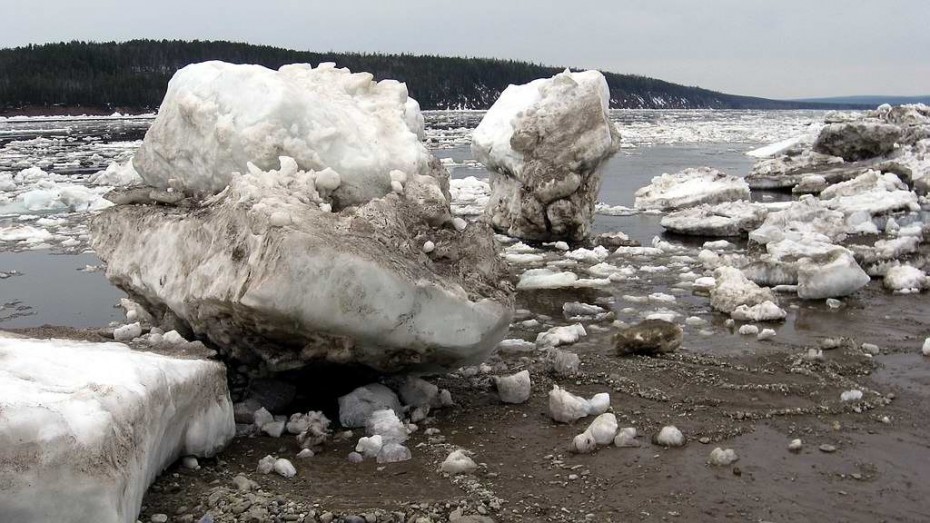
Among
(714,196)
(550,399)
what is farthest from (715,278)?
(714,196)

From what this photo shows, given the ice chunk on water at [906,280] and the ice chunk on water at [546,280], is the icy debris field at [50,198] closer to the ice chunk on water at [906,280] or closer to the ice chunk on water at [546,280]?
the ice chunk on water at [546,280]

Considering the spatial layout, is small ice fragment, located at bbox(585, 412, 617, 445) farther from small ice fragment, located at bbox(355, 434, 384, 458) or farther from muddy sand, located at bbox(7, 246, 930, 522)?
small ice fragment, located at bbox(355, 434, 384, 458)

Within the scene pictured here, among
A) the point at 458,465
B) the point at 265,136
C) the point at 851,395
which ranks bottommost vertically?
the point at 458,465

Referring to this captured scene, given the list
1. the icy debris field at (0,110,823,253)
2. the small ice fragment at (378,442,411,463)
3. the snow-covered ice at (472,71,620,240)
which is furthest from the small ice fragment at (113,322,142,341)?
the snow-covered ice at (472,71,620,240)

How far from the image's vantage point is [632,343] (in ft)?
19.3

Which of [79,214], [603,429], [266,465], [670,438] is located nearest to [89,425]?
[266,465]

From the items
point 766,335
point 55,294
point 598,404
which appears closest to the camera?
point 598,404

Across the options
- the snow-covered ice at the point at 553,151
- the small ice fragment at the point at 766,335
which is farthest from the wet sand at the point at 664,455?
the snow-covered ice at the point at 553,151

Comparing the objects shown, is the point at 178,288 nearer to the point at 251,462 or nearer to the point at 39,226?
the point at 251,462

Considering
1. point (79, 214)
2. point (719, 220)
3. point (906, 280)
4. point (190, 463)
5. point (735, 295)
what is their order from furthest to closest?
point (79, 214) → point (719, 220) → point (906, 280) → point (735, 295) → point (190, 463)

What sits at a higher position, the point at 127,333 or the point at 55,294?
the point at 127,333

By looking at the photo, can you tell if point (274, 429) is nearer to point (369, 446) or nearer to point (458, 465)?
point (369, 446)

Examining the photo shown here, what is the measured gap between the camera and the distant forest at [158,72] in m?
70.8

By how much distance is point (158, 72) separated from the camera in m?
83.1
